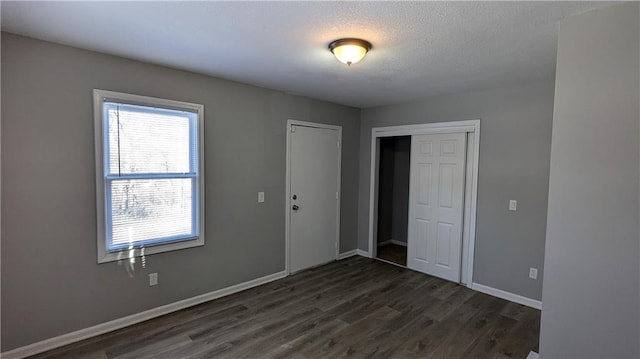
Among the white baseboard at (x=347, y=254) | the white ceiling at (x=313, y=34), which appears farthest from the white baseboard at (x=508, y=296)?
the white ceiling at (x=313, y=34)

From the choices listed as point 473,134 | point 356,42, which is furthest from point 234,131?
point 473,134

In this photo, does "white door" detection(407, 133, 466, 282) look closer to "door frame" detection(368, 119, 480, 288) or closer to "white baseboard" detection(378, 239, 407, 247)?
"door frame" detection(368, 119, 480, 288)

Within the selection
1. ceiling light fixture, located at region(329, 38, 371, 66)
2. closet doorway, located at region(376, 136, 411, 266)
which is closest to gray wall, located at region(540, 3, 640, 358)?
ceiling light fixture, located at region(329, 38, 371, 66)

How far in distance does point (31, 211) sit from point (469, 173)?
435 centimetres

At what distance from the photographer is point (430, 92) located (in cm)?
385

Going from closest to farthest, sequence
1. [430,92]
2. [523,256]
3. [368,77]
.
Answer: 1. [368,77]
2. [523,256]
3. [430,92]

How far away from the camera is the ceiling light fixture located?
221 centimetres

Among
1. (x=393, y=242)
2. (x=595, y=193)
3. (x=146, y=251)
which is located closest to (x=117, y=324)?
(x=146, y=251)

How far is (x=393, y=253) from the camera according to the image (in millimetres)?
5340

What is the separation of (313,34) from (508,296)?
3.52 metres

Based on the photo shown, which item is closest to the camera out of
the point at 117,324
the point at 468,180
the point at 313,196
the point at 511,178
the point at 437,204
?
the point at 117,324

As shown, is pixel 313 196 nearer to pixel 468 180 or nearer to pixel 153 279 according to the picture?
pixel 468 180

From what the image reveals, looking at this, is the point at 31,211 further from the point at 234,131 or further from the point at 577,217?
the point at 577,217

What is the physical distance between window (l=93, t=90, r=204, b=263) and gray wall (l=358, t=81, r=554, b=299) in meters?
3.20
